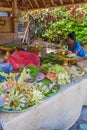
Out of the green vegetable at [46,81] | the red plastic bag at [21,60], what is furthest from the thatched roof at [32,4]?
the green vegetable at [46,81]

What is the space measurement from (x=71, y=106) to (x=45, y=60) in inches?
32.5

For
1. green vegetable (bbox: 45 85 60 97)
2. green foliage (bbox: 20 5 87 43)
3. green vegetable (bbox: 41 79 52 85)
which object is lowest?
green vegetable (bbox: 45 85 60 97)

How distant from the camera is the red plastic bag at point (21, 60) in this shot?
244 centimetres

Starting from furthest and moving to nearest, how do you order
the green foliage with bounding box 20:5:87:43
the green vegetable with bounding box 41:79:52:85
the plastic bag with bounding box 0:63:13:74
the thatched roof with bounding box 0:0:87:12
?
Result: the green foliage with bounding box 20:5:87:43 < the thatched roof with bounding box 0:0:87:12 < the plastic bag with bounding box 0:63:13:74 < the green vegetable with bounding box 41:79:52:85

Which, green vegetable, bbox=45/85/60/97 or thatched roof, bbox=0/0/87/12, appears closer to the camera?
green vegetable, bbox=45/85/60/97

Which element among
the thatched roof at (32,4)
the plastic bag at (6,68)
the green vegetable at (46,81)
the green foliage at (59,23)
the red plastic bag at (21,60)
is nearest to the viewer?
the green vegetable at (46,81)

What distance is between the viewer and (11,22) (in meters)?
3.91

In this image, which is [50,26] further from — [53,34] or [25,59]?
[25,59]

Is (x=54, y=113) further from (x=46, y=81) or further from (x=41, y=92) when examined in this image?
(x=46, y=81)

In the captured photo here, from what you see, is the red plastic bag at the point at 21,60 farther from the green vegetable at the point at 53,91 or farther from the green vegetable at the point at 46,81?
the green vegetable at the point at 53,91

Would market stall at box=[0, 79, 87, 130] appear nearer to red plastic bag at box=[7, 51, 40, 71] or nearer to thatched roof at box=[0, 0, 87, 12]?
red plastic bag at box=[7, 51, 40, 71]

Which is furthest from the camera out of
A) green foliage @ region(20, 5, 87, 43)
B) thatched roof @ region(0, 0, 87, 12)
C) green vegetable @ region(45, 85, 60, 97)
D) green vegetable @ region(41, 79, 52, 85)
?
green foliage @ region(20, 5, 87, 43)

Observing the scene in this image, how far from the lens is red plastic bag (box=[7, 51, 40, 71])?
2.44m

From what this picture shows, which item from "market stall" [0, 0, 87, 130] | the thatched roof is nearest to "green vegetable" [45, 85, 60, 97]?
"market stall" [0, 0, 87, 130]
